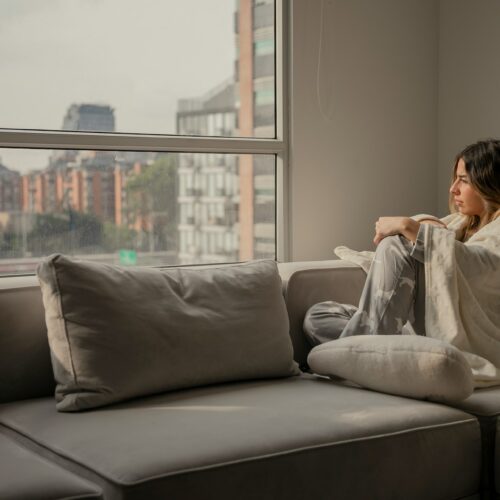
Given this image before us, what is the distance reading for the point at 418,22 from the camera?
4.09m

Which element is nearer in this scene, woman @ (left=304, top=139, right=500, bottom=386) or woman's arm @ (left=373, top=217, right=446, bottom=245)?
woman @ (left=304, top=139, right=500, bottom=386)

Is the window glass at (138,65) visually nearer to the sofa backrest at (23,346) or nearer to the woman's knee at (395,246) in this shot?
the sofa backrest at (23,346)

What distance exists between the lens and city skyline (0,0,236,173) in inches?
121

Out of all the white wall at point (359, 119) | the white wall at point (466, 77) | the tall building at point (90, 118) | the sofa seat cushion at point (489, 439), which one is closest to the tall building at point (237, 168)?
the white wall at point (359, 119)

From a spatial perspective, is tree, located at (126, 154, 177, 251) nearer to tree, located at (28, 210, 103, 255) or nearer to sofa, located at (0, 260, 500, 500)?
tree, located at (28, 210, 103, 255)

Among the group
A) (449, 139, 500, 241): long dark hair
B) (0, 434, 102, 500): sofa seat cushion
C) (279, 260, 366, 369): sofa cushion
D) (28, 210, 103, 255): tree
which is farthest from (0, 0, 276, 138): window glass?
(0, 434, 102, 500): sofa seat cushion

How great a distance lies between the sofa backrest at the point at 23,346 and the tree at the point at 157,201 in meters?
0.83

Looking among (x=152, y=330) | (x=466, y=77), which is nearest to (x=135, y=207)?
(x=152, y=330)

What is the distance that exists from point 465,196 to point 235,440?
5.17 feet

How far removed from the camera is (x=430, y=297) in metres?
2.86

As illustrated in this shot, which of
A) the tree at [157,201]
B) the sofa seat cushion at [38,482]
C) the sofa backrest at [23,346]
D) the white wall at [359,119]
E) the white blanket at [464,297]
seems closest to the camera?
the sofa seat cushion at [38,482]

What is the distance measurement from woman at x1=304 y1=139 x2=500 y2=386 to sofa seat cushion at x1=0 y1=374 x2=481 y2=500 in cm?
34

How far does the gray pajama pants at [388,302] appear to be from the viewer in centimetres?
284

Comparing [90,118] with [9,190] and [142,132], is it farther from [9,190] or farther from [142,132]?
[9,190]
